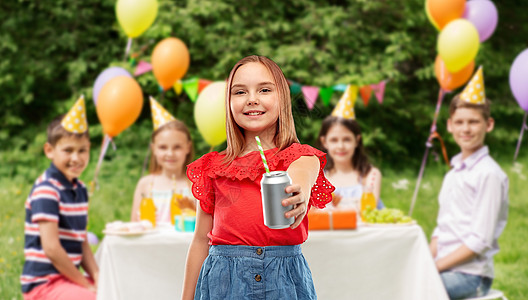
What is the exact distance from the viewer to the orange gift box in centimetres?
285

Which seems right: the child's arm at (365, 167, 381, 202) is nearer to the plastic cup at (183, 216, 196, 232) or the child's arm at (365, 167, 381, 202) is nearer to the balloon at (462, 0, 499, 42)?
the plastic cup at (183, 216, 196, 232)

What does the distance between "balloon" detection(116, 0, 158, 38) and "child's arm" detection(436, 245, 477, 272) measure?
3047 millimetres

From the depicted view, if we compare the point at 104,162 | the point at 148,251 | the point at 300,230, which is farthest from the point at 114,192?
the point at 300,230

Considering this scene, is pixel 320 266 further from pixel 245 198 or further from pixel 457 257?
pixel 245 198

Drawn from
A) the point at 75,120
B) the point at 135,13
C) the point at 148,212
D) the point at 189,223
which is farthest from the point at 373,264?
the point at 135,13

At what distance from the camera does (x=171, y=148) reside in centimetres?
370

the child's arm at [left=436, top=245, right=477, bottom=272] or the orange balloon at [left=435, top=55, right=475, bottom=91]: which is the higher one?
the orange balloon at [left=435, top=55, right=475, bottom=91]

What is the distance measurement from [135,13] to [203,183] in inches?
133

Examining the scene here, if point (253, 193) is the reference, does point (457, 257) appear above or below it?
below

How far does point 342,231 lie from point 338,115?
3.74 feet

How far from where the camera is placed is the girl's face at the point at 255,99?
5.23 ft

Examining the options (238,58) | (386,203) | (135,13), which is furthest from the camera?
(238,58)

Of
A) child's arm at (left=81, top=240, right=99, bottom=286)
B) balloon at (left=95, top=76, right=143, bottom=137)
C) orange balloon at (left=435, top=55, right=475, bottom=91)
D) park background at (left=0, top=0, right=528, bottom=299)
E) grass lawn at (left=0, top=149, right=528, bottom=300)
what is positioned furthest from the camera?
park background at (left=0, top=0, right=528, bottom=299)

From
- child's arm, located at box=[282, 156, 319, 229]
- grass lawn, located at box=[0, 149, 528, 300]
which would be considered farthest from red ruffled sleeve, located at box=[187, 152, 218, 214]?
grass lawn, located at box=[0, 149, 528, 300]
